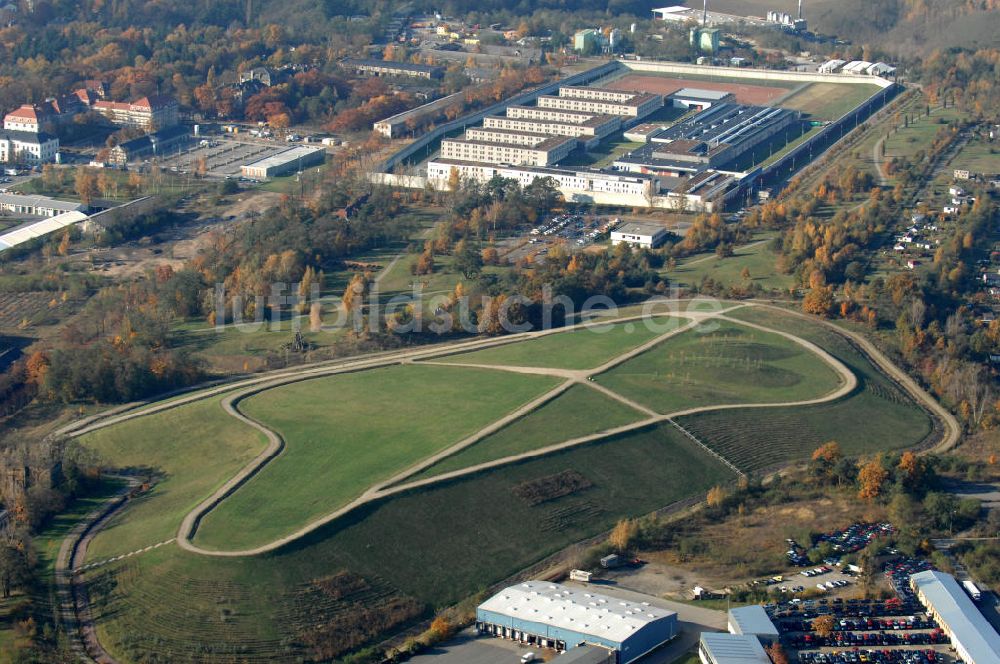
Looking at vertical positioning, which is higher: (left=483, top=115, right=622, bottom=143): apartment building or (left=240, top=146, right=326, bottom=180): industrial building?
(left=483, top=115, right=622, bottom=143): apartment building

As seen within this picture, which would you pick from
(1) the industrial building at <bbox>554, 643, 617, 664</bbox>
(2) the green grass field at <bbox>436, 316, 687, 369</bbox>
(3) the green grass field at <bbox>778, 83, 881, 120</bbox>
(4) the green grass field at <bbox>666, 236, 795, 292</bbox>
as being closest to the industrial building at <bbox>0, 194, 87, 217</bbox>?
(2) the green grass field at <bbox>436, 316, 687, 369</bbox>

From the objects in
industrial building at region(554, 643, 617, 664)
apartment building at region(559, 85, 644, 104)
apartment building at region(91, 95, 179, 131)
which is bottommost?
industrial building at region(554, 643, 617, 664)

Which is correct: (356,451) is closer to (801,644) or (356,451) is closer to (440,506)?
(440,506)

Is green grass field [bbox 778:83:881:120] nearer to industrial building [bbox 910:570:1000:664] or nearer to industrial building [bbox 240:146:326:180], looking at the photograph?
industrial building [bbox 240:146:326:180]

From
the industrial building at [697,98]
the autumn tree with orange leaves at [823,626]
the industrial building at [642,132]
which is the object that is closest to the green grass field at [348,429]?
the autumn tree with orange leaves at [823,626]

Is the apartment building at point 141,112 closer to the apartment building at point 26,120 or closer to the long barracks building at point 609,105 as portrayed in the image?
the apartment building at point 26,120

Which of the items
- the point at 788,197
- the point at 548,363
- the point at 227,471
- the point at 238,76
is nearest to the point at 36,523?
the point at 227,471

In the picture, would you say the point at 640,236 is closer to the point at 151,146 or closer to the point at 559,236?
the point at 559,236
